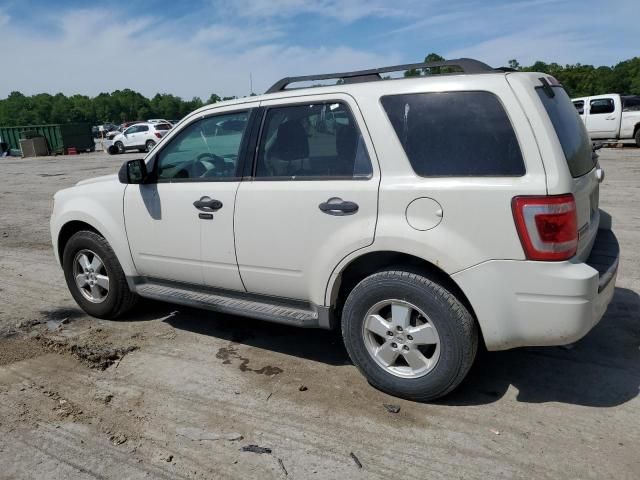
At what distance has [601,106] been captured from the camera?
63.9ft

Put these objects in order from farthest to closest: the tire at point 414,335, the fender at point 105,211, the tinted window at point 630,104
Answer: the tinted window at point 630,104
the fender at point 105,211
the tire at point 414,335

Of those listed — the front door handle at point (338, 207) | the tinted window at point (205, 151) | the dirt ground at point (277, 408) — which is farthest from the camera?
the tinted window at point (205, 151)

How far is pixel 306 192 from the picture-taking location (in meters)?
3.64

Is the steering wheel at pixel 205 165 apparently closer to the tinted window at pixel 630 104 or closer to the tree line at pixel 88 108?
the tinted window at pixel 630 104

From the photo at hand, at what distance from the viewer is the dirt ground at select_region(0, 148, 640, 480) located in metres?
2.94

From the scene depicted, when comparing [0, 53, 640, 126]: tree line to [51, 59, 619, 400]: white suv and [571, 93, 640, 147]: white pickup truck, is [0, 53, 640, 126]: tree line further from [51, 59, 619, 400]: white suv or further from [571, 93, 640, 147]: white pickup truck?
[51, 59, 619, 400]: white suv

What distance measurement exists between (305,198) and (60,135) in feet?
119

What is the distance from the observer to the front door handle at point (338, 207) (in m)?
3.46

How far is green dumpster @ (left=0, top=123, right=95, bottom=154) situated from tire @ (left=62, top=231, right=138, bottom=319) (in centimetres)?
3371

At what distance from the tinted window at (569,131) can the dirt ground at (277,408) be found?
139 cm

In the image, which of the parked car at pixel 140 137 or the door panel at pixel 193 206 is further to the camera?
the parked car at pixel 140 137

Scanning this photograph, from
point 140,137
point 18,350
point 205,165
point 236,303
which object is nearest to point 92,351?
point 18,350

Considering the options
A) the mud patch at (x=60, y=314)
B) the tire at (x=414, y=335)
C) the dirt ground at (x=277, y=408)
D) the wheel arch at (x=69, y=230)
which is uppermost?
the wheel arch at (x=69, y=230)

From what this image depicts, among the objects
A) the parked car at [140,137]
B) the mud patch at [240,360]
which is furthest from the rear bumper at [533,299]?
the parked car at [140,137]
